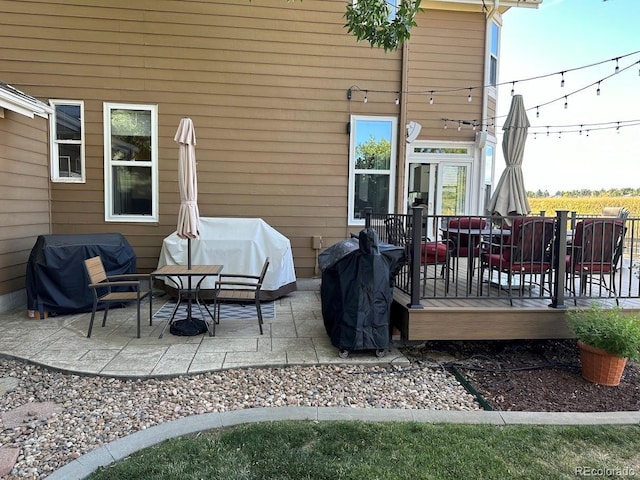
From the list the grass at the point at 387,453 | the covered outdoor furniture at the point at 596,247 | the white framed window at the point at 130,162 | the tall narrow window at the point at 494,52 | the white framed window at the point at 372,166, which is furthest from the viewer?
the tall narrow window at the point at 494,52

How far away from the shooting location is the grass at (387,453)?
6.96ft

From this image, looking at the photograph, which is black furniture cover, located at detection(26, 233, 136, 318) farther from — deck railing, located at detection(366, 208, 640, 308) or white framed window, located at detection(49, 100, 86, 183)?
deck railing, located at detection(366, 208, 640, 308)

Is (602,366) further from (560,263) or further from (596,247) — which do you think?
(596,247)

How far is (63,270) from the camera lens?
5.12m

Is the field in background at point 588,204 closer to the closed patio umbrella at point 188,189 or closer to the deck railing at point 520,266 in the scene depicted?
the deck railing at point 520,266

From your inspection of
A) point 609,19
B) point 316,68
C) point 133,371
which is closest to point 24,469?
point 133,371

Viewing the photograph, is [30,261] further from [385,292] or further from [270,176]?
[385,292]

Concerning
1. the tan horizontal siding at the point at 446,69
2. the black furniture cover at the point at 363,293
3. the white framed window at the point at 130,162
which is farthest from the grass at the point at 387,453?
the tan horizontal siding at the point at 446,69

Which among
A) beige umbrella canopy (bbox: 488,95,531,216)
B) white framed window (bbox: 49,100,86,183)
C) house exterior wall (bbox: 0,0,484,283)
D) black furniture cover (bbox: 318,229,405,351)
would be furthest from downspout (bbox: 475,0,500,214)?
white framed window (bbox: 49,100,86,183)

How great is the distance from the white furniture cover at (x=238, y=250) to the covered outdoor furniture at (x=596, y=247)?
362cm

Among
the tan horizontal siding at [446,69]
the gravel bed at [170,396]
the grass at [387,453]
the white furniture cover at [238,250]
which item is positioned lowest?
the gravel bed at [170,396]

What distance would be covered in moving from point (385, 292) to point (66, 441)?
2582 millimetres

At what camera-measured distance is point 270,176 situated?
6621 mm

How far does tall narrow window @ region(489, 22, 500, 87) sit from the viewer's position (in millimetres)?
8609
